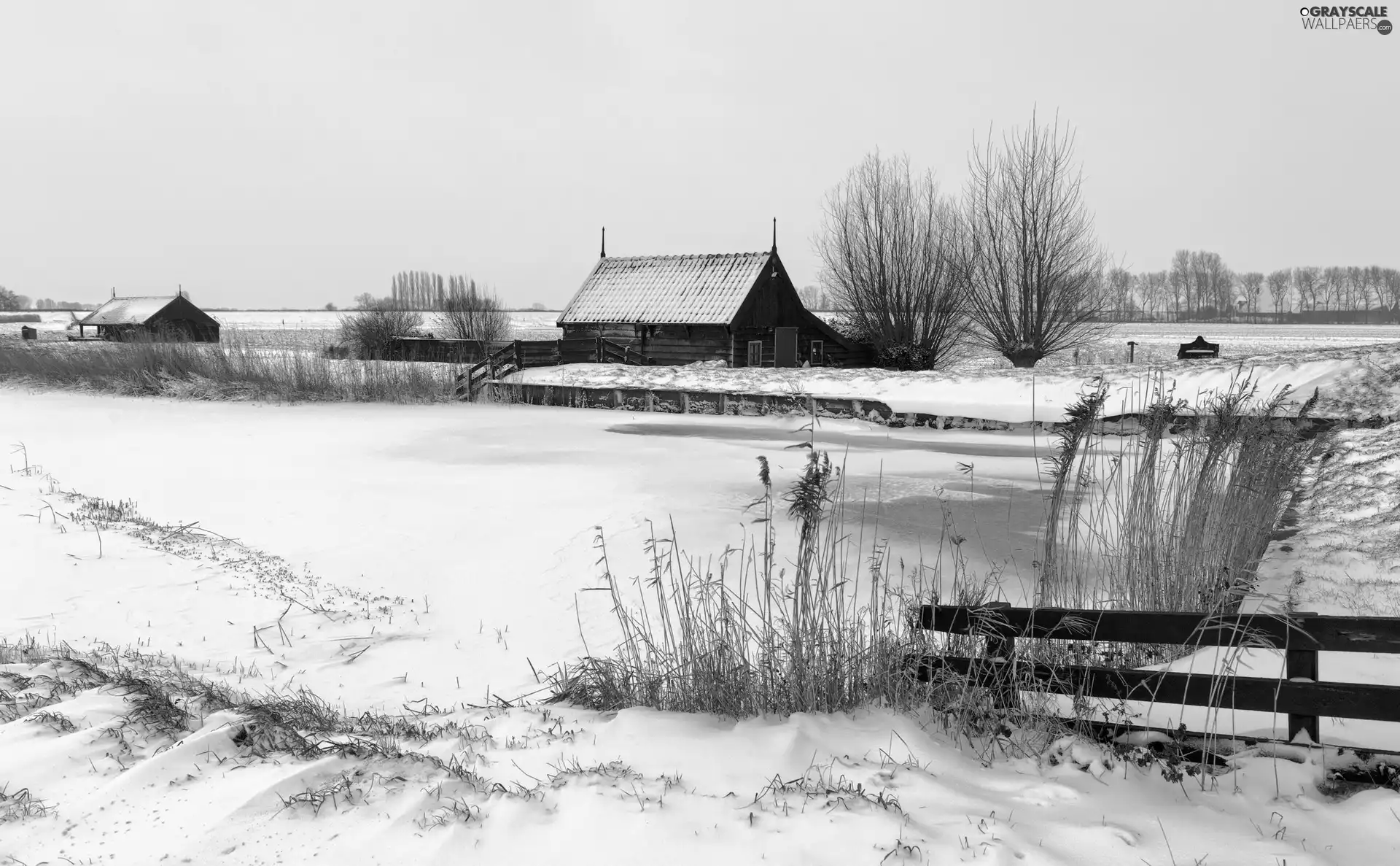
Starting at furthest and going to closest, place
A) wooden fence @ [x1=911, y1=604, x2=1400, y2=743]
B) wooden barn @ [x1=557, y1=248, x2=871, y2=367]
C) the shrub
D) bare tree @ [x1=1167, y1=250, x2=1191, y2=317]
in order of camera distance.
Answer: bare tree @ [x1=1167, y1=250, x2=1191, y2=317] → the shrub → wooden barn @ [x1=557, y1=248, x2=871, y2=367] → wooden fence @ [x1=911, y1=604, x2=1400, y2=743]

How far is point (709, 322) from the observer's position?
25.8 metres

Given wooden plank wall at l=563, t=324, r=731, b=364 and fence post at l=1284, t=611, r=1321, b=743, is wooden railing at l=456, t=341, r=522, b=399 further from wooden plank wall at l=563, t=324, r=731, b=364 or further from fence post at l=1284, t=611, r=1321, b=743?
fence post at l=1284, t=611, r=1321, b=743

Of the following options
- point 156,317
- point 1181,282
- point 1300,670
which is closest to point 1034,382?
point 1300,670

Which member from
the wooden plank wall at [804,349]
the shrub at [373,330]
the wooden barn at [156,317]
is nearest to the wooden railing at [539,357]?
the wooden plank wall at [804,349]

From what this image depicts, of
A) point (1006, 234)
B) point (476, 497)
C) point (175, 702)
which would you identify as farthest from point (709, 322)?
point (175, 702)

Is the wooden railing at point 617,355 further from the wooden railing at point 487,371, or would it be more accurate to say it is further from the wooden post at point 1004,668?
the wooden post at point 1004,668

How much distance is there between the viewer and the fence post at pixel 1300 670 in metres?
3.16

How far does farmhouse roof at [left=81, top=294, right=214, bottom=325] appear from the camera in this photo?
44.9m

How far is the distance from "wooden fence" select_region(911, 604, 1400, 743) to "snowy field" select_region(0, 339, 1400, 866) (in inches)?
11.0

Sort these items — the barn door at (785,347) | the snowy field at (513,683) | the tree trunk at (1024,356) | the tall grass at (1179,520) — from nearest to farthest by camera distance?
the snowy field at (513,683), the tall grass at (1179,520), the tree trunk at (1024,356), the barn door at (785,347)

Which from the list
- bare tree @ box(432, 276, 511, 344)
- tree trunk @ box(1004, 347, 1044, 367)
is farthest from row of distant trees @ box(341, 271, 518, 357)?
tree trunk @ box(1004, 347, 1044, 367)

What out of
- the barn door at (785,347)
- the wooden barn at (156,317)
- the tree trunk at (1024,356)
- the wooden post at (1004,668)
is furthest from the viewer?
the wooden barn at (156,317)

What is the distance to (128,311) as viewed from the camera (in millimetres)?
46812

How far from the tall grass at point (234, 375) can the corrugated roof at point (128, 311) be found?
23.0 meters
